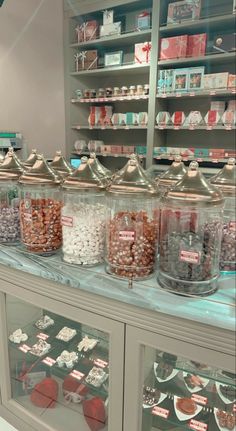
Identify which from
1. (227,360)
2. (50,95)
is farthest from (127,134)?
(227,360)

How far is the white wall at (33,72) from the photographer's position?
10.7 feet

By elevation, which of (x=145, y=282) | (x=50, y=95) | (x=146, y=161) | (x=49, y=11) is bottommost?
(x=145, y=282)

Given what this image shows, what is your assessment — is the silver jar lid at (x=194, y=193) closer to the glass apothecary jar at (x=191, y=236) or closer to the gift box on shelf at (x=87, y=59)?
the glass apothecary jar at (x=191, y=236)

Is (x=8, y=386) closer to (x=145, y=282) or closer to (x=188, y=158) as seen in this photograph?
(x=145, y=282)

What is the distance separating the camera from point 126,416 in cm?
96

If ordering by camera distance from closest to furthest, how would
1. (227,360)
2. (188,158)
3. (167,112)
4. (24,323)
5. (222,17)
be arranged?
(227,360) → (24,323) → (222,17) → (188,158) → (167,112)

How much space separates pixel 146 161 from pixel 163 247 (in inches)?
86.9

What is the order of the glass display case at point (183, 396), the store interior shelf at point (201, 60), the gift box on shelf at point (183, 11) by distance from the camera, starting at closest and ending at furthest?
the glass display case at point (183, 396), the store interior shelf at point (201, 60), the gift box on shelf at point (183, 11)

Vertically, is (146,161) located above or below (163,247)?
above

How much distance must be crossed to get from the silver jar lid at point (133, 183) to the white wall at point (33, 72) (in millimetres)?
2752

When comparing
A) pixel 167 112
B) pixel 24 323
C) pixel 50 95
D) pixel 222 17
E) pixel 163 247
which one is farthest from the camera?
pixel 50 95

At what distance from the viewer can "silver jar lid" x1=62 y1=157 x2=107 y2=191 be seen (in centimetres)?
95

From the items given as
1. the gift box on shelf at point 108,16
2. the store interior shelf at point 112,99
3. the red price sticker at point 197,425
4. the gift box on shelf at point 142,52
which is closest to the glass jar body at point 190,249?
the red price sticker at point 197,425

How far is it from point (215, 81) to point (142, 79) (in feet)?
3.39
